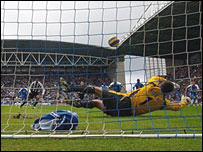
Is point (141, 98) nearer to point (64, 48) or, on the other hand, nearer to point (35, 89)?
point (64, 48)

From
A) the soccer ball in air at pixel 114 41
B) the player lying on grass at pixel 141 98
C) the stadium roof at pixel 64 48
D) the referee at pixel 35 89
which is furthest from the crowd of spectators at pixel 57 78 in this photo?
the soccer ball in air at pixel 114 41

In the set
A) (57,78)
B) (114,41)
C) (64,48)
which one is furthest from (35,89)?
(114,41)

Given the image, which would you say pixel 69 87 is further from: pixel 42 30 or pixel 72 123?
pixel 72 123

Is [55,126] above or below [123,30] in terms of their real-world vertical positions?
below

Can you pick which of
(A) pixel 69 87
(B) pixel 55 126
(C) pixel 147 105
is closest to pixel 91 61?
(A) pixel 69 87

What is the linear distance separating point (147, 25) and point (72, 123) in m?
3.19

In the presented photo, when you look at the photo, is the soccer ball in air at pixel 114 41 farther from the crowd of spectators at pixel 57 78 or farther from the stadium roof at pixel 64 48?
the crowd of spectators at pixel 57 78

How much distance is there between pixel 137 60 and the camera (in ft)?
14.4

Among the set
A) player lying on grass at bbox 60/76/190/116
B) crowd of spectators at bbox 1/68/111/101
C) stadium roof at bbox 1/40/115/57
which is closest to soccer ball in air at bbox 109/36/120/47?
stadium roof at bbox 1/40/115/57

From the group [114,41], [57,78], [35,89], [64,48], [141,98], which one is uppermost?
[114,41]

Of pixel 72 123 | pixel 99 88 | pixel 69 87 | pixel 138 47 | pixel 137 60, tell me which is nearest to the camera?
pixel 72 123

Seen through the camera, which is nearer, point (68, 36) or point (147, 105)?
point (68, 36)

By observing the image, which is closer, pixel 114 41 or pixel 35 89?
pixel 114 41

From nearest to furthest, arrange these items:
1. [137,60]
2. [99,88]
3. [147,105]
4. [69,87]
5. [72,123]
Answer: [72,123] < [137,60] < [147,105] < [99,88] < [69,87]
